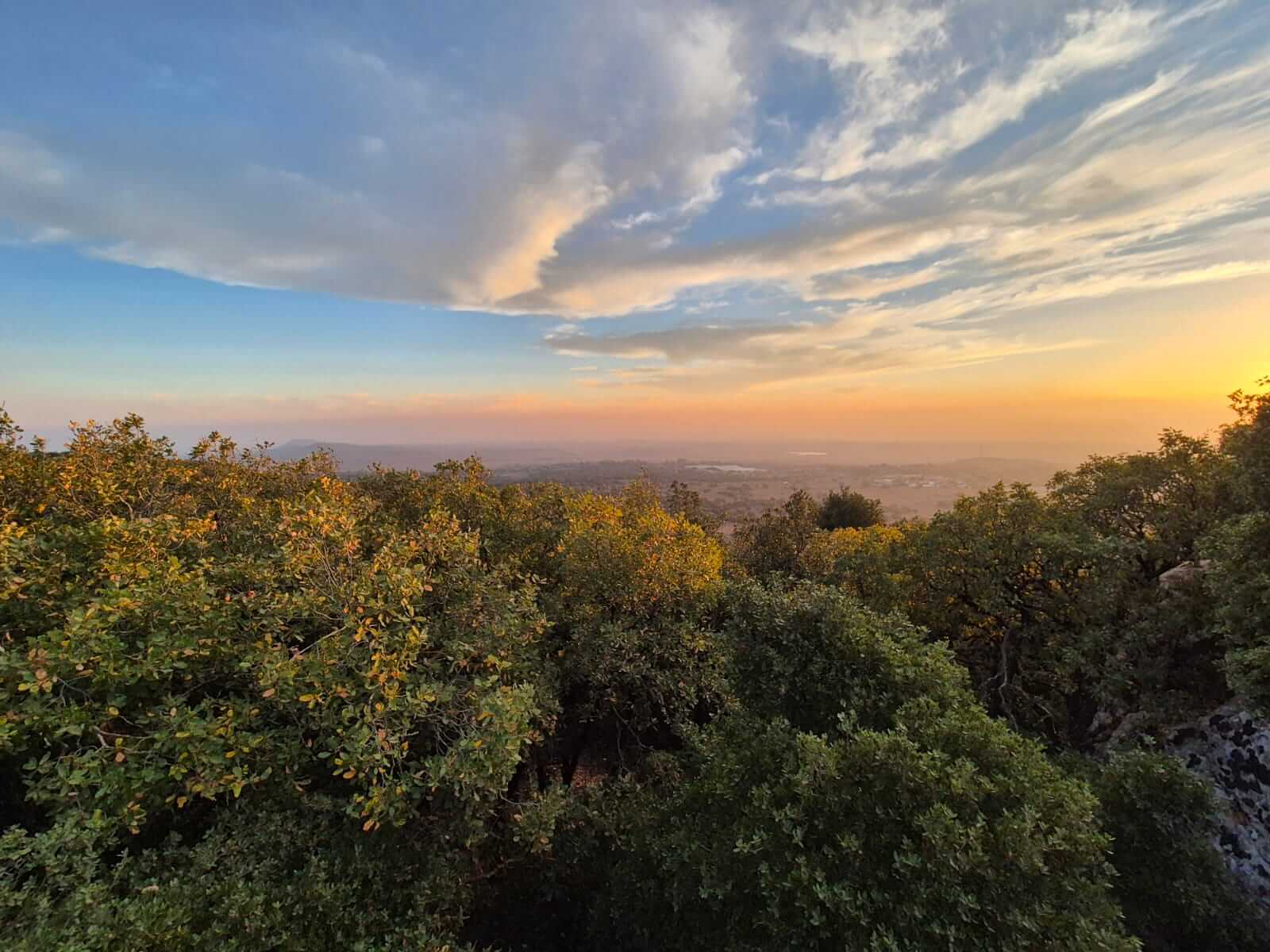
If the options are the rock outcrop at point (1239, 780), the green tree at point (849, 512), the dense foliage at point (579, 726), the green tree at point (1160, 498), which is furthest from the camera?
the green tree at point (849, 512)

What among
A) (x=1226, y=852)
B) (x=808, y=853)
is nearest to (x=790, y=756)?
(x=808, y=853)

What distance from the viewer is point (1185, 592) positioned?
12.9m

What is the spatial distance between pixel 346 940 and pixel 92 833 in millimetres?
3726

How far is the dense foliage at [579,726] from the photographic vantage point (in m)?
7.17

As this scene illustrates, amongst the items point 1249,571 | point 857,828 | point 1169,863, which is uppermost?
point 1249,571

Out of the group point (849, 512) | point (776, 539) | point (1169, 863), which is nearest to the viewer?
point (1169, 863)

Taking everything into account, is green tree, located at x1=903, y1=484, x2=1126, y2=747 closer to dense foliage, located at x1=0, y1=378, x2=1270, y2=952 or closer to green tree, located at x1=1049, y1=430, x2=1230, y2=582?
dense foliage, located at x1=0, y1=378, x2=1270, y2=952

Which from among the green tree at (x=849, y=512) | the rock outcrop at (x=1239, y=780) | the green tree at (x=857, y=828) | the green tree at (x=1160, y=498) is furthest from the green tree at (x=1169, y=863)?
the green tree at (x=849, y=512)

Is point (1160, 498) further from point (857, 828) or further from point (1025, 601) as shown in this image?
point (857, 828)

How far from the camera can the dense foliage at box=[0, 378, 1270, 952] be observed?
23.5 ft

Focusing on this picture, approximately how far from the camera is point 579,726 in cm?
1602

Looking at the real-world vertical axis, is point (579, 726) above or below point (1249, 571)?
below

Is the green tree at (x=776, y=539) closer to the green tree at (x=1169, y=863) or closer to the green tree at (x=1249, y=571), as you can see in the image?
the green tree at (x=1249, y=571)

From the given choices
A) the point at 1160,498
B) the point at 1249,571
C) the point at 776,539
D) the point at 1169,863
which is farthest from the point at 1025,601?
the point at 776,539
